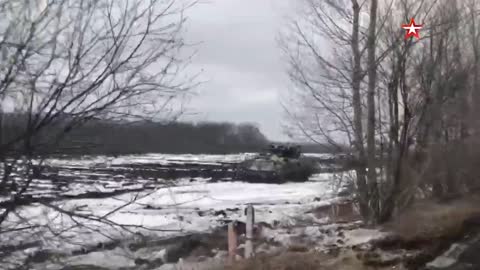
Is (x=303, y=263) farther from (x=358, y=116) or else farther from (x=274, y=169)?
(x=274, y=169)

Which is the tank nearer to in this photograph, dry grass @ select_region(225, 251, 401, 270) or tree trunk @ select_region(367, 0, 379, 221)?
tree trunk @ select_region(367, 0, 379, 221)

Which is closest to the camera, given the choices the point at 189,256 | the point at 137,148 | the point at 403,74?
the point at 137,148

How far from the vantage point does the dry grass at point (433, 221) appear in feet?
31.3

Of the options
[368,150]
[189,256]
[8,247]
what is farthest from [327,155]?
[8,247]

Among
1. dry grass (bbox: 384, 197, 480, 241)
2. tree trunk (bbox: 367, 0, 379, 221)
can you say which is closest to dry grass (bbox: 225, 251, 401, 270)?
dry grass (bbox: 384, 197, 480, 241)

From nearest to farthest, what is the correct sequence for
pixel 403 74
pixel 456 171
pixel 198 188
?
pixel 198 188 → pixel 403 74 → pixel 456 171

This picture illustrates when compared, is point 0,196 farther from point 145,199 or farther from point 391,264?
point 391,264

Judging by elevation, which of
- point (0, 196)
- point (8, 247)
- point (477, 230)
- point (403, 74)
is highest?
point (403, 74)

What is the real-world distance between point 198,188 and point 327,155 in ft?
27.1

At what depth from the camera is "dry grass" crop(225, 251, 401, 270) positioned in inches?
324

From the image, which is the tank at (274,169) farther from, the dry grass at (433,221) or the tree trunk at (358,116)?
the dry grass at (433,221)

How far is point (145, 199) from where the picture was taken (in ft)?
15.6

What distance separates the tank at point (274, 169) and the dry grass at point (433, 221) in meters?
32.0

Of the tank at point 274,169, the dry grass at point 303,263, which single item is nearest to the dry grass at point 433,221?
the dry grass at point 303,263
